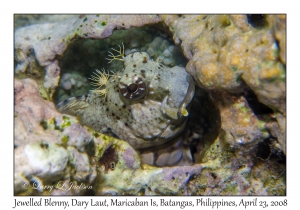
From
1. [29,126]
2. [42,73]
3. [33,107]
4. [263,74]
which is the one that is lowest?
[29,126]

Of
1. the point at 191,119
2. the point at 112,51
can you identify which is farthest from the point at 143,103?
the point at 112,51

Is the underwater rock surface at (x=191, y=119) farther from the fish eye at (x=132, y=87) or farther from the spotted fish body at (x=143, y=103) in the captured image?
the fish eye at (x=132, y=87)

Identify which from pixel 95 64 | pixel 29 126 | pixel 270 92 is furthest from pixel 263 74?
pixel 95 64

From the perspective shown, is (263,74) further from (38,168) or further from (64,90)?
(64,90)

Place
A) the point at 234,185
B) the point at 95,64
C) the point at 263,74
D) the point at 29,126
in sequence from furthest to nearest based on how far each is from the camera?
1. the point at 95,64
2. the point at 234,185
3. the point at 29,126
4. the point at 263,74

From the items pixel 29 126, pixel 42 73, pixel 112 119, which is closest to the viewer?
pixel 29 126


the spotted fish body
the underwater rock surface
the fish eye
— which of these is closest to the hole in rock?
the underwater rock surface

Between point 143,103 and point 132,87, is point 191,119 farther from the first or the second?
point 132,87
